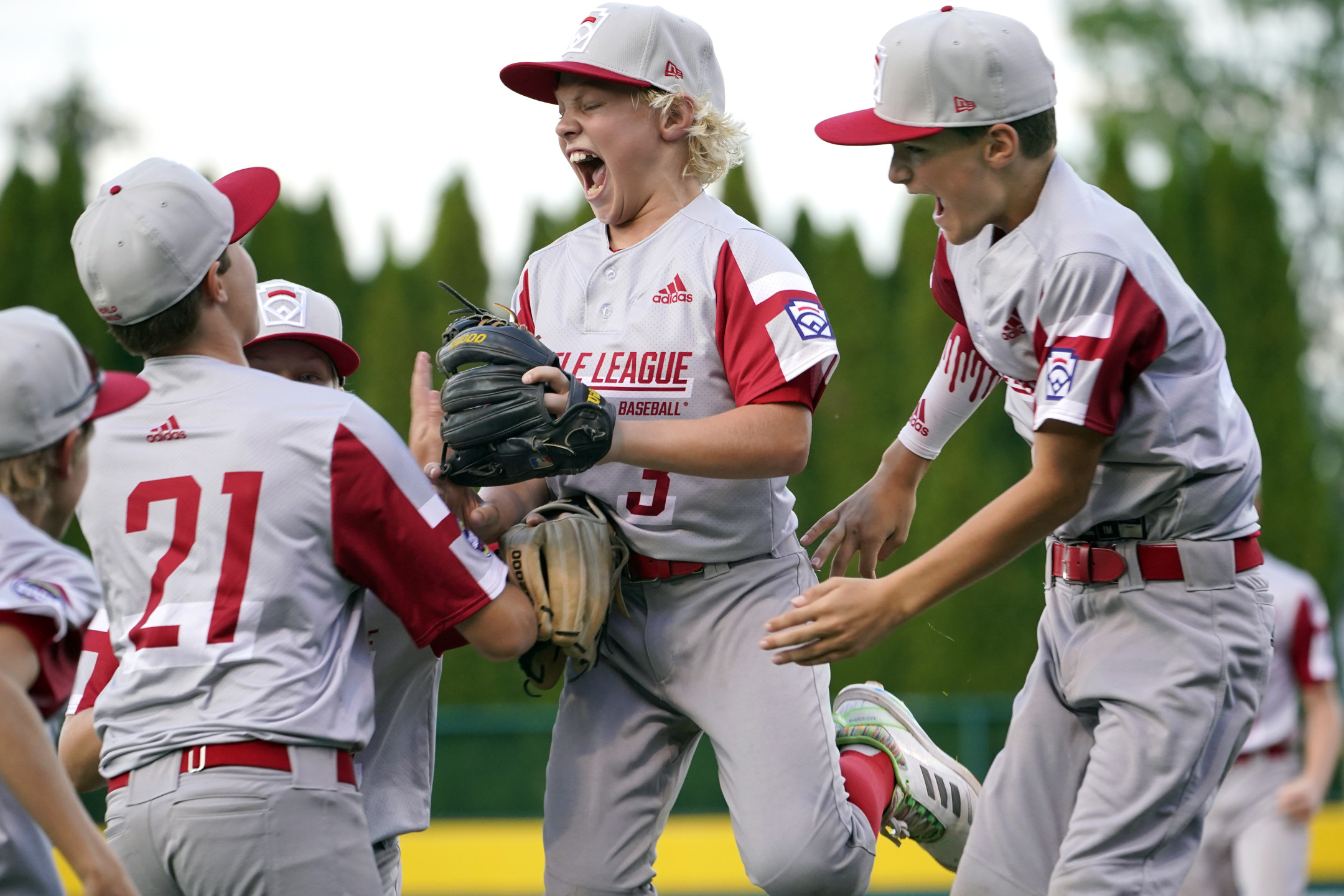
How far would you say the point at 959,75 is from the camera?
3270 mm

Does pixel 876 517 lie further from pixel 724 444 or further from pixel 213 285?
pixel 213 285

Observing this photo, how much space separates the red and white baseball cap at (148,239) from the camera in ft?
10.1

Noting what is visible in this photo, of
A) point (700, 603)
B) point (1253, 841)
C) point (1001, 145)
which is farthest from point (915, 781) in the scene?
point (1253, 841)

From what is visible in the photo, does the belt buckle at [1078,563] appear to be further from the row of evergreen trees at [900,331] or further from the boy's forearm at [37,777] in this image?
the row of evergreen trees at [900,331]

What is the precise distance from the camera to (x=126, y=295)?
121 inches

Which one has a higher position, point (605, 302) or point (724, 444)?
point (605, 302)

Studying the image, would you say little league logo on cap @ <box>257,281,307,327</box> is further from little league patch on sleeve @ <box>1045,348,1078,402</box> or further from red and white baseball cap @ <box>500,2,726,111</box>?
little league patch on sleeve @ <box>1045,348,1078,402</box>

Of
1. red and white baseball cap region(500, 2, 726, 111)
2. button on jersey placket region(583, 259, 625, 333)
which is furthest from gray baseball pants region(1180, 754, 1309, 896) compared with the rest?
red and white baseball cap region(500, 2, 726, 111)

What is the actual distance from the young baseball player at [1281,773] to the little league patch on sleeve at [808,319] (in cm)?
401

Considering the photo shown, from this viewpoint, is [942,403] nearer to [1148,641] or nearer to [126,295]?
[1148,641]

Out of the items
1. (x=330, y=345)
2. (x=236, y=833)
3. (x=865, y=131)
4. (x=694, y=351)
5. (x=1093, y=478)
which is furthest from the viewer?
(x=330, y=345)

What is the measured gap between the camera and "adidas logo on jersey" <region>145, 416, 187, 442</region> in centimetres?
301

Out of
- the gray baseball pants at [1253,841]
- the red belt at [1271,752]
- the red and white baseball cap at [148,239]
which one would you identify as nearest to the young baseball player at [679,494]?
the red and white baseball cap at [148,239]

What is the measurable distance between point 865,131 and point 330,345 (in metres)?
1.64
